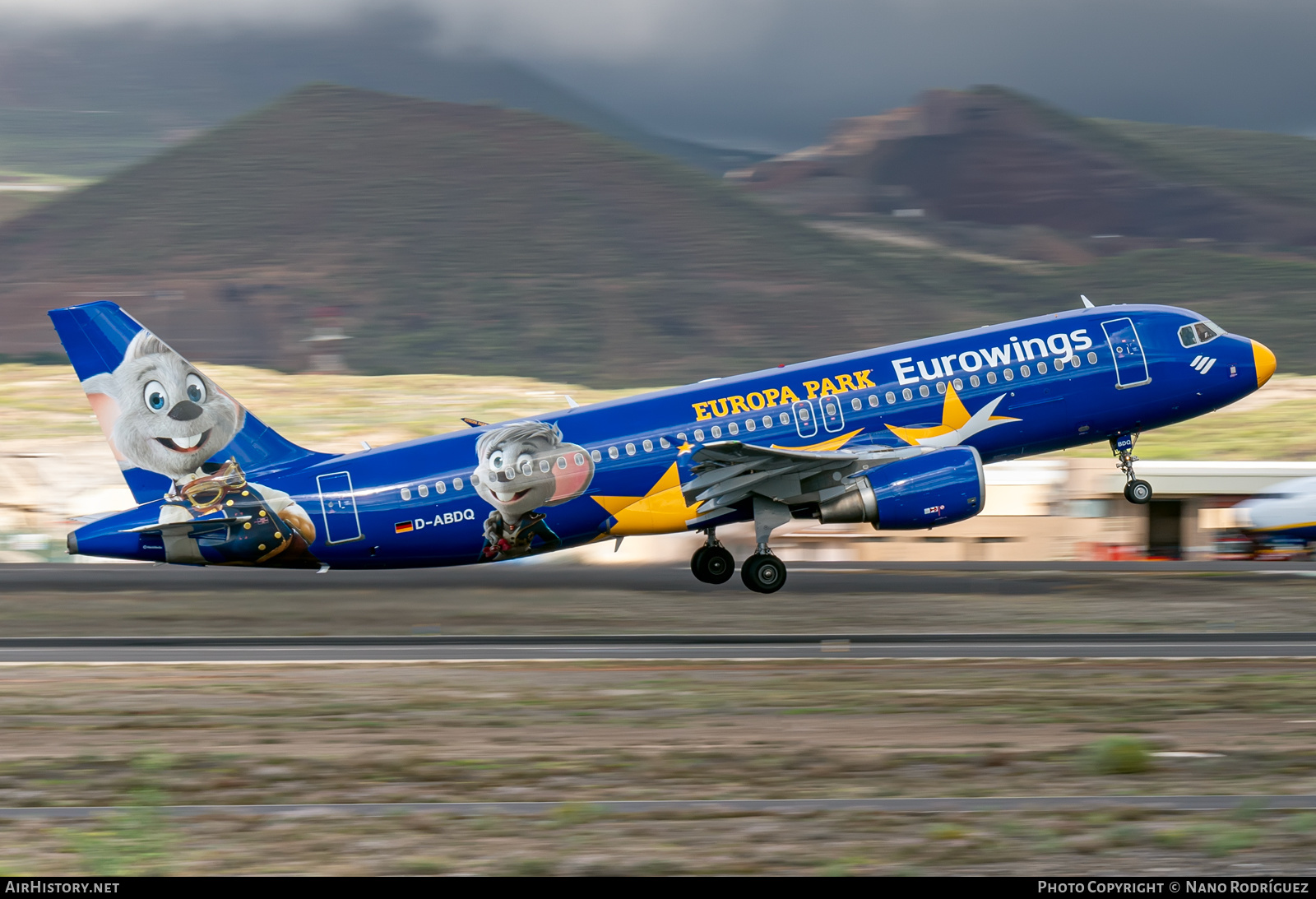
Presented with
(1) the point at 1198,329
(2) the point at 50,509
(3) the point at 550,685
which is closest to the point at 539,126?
(2) the point at 50,509

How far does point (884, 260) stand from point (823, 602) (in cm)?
12230

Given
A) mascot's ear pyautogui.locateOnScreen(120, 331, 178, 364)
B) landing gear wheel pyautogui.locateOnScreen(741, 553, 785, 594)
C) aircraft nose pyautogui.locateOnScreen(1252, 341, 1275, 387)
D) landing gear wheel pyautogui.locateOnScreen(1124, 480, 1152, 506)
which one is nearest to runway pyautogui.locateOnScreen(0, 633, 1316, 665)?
mascot's ear pyautogui.locateOnScreen(120, 331, 178, 364)

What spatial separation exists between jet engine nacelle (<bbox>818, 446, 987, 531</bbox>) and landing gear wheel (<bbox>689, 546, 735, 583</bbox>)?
4490 mm

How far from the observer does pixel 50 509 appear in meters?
62.4

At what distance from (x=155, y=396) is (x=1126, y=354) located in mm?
22412

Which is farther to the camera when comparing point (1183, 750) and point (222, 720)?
point (222, 720)

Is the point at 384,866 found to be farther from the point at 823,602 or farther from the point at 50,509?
the point at 50,509

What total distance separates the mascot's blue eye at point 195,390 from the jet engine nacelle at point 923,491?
14.8 metres

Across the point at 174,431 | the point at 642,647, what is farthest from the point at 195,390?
the point at 642,647

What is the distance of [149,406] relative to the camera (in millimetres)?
31141

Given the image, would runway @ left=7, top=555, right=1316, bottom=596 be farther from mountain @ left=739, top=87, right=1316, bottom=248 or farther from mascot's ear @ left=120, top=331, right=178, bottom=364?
mountain @ left=739, top=87, right=1316, bottom=248

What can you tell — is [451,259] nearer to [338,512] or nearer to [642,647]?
[338,512]
